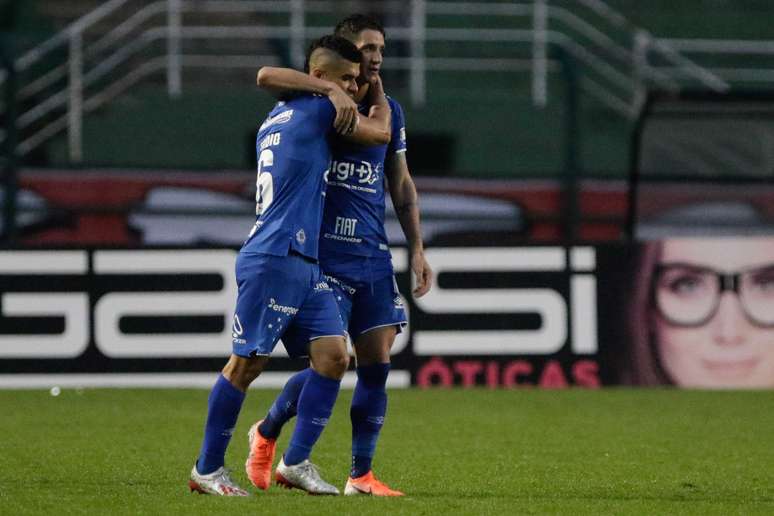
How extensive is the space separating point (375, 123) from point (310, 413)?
1206mm

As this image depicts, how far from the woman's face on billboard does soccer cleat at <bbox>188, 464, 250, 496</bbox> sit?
258 inches

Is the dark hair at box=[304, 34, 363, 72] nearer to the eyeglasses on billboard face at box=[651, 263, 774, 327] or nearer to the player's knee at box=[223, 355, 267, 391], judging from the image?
the player's knee at box=[223, 355, 267, 391]

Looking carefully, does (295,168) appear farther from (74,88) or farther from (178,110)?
(178,110)

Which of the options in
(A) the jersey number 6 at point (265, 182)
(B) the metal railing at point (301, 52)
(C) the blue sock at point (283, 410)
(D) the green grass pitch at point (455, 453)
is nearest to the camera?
(D) the green grass pitch at point (455, 453)

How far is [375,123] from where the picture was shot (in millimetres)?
6379

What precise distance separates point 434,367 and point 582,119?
594 centimetres

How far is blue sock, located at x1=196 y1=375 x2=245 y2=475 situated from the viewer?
20.2ft

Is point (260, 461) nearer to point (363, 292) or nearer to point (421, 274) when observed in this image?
point (363, 292)

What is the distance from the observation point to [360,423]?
6.64m

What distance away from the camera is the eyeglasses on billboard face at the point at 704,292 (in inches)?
480

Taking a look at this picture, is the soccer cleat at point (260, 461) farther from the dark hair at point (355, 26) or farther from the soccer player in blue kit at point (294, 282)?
the dark hair at point (355, 26)

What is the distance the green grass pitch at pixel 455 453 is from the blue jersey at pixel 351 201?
3.47 ft

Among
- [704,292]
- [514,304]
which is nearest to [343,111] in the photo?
[514,304]

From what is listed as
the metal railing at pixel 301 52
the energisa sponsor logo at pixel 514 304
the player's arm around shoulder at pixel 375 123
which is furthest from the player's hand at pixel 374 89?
the metal railing at pixel 301 52
